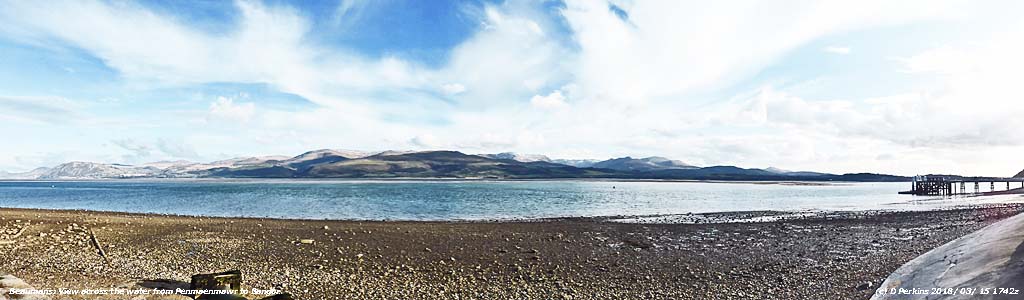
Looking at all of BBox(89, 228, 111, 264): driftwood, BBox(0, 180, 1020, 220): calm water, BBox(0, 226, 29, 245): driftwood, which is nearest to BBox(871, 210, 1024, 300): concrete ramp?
BBox(89, 228, 111, 264): driftwood

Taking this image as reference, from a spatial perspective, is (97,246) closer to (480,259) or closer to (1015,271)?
(480,259)

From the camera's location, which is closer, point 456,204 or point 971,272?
point 971,272

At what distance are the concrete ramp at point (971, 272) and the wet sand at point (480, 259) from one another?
2.51 meters

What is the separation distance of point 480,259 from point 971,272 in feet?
47.6

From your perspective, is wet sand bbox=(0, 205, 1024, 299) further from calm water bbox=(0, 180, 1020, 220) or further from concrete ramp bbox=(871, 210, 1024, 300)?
calm water bbox=(0, 180, 1020, 220)

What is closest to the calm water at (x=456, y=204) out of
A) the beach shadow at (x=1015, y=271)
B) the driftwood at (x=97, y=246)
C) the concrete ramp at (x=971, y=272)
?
the driftwood at (x=97, y=246)

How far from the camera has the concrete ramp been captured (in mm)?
8273

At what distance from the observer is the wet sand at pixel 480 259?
14.7 metres

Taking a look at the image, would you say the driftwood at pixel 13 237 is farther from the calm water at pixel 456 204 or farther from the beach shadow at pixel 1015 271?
the beach shadow at pixel 1015 271

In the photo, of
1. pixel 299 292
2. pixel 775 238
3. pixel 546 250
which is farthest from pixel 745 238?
pixel 299 292

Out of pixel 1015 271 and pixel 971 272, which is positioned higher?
pixel 1015 271

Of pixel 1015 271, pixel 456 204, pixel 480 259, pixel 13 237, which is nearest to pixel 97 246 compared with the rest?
pixel 13 237

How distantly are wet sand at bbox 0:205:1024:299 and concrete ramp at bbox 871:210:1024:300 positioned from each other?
98.7 inches

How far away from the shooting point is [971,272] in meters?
9.50
